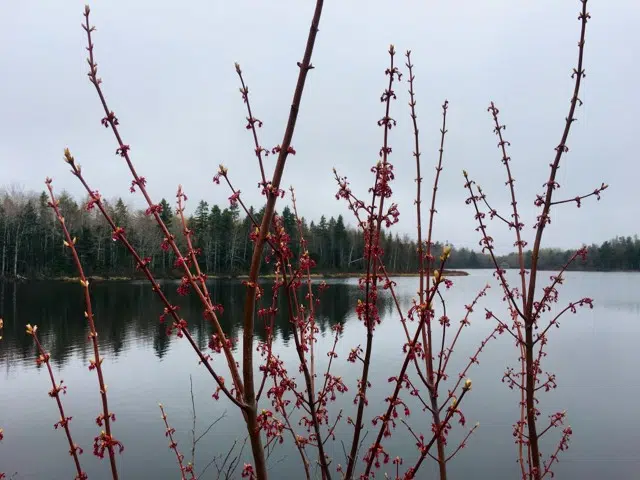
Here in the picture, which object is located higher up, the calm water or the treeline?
the treeline

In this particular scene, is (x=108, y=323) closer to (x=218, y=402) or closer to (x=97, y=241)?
(x=218, y=402)

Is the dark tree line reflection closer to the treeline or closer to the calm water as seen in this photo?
the calm water

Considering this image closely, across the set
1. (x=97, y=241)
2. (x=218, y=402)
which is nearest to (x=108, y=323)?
(x=218, y=402)

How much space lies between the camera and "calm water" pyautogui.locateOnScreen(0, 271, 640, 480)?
12.3 m

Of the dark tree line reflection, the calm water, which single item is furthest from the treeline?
the calm water

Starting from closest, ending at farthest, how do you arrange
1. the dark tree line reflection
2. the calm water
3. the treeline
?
the calm water, the dark tree line reflection, the treeline

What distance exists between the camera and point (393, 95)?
1.97 metres

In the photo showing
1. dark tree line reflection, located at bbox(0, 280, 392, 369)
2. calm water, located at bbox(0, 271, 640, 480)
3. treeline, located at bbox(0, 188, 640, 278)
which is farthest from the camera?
treeline, located at bbox(0, 188, 640, 278)

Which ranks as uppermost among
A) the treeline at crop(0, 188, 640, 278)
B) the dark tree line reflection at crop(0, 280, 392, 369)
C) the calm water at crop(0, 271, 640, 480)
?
the treeline at crop(0, 188, 640, 278)

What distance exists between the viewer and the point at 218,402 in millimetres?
15711

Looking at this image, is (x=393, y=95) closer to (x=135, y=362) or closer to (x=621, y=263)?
(x=135, y=362)

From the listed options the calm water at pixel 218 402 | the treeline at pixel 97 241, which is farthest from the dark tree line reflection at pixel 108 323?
the treeline at pixel 97 241

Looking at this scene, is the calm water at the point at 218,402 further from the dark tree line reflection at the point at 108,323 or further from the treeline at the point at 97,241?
the treeline at the point at 97,241

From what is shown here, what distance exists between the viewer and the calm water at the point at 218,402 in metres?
12.3
